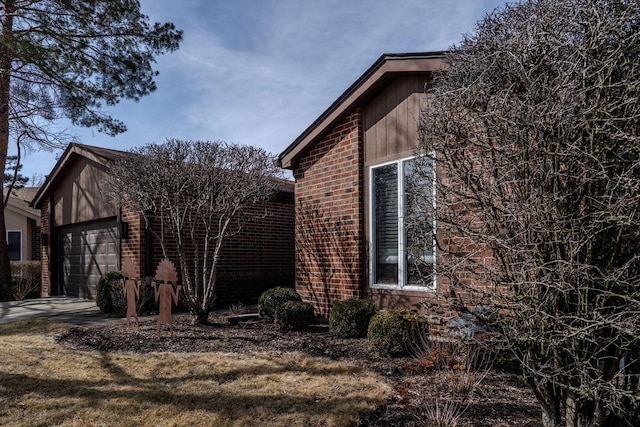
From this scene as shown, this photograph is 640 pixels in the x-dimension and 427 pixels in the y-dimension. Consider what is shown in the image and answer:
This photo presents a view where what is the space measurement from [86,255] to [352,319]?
9577 mm

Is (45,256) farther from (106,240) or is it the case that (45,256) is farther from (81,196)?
(106,240)

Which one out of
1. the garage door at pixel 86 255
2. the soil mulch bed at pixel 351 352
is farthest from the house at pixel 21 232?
the soil mulch bed at pixel 351 352

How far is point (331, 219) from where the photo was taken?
8.14 metres

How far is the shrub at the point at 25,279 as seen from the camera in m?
14.9

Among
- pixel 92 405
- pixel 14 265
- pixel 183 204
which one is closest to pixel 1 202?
pixel 14 265

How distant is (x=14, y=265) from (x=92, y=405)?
14.4 m

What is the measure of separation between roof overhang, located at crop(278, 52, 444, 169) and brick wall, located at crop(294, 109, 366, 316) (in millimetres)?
184

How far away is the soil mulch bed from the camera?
3814 mm

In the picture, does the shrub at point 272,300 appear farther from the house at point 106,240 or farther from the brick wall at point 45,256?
the brick wall at point 45,256

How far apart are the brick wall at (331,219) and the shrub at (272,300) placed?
1.67ft

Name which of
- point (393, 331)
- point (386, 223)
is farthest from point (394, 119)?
point (393, 331)

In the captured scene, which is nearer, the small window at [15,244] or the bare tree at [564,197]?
the bare tree at [564,197]

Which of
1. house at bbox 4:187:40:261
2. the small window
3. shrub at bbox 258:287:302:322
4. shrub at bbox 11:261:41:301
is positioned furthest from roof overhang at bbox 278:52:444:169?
the small window

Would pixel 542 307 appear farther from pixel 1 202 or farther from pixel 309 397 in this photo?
pixel 1 202
